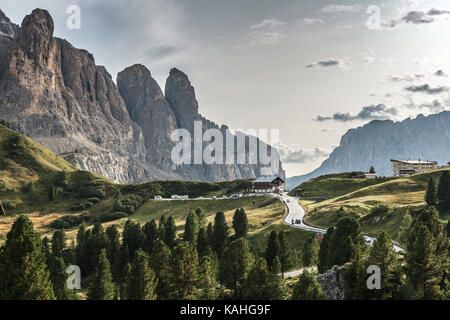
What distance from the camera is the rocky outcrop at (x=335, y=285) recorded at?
47500mm

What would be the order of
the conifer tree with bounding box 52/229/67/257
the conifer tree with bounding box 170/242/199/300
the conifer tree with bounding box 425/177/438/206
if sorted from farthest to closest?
1. the conifer tree with bounding box 52/229/67/257
2. the conifer tree with bounding box 425/177/438/206
3. the conifer tree with bounding box 170/242/199/300

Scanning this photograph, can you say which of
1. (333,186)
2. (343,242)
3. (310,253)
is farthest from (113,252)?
(333,186)

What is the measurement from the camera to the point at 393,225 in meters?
86.9

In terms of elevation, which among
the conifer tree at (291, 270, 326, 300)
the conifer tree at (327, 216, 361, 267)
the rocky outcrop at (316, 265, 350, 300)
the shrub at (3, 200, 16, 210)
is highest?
the shrub at (3, 200, 16, 210)

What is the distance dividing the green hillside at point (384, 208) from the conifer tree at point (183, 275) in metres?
48.8

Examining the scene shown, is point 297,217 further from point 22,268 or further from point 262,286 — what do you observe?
point 22,268

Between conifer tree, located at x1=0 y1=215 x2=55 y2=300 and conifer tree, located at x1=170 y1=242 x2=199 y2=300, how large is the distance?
13.5m

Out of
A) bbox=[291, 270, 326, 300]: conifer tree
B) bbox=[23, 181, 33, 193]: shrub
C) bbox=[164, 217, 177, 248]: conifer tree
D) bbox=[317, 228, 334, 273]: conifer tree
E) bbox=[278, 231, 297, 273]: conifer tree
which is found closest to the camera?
bbox=[291, 270, 326, 300]: conifer tree

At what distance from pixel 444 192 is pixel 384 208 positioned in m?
15.4

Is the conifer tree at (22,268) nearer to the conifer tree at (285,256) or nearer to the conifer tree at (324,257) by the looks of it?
the conifer tree at (324,257)

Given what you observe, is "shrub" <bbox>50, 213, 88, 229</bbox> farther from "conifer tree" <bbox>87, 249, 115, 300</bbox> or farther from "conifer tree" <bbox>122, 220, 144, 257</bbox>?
"conifer tree" <bbox>87, 249, 115, 300</bbox>

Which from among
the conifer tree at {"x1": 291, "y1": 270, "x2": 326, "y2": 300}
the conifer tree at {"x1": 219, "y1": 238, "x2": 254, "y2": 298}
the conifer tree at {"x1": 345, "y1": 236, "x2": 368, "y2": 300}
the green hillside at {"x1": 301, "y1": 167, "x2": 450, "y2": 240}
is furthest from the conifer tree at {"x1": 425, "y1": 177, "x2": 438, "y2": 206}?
the conifer tree at {"x1": 291, "y1": 270, "x2": 326, "y2": 300}

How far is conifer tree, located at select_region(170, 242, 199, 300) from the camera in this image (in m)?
43.5
